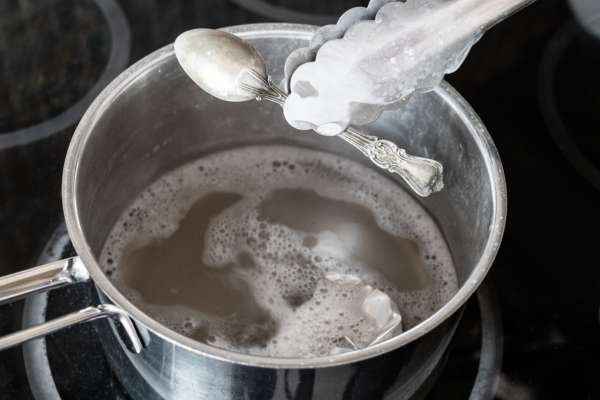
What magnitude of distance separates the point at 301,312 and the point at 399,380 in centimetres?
15

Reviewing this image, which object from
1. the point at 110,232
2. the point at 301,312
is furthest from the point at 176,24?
the point at 301,312

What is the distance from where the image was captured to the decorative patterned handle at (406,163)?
628 millimetres

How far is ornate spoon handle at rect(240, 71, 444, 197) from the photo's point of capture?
2.06 ft

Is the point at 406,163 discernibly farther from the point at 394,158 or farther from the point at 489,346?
the point at 489,346

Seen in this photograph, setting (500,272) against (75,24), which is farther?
(75,24)

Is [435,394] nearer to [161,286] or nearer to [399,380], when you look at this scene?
[399,380]

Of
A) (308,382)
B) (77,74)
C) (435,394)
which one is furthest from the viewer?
(77,74)

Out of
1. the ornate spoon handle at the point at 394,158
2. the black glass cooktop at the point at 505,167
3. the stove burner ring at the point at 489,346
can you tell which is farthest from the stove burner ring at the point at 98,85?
the stove burner ring at the point at 489,346

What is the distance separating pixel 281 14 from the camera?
2.76 feet

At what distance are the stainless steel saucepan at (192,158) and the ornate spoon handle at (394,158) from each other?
41 millimetres

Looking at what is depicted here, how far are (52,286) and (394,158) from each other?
0.90ft

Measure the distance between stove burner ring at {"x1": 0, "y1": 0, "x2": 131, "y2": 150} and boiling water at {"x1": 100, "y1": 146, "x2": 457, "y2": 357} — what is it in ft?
0.34

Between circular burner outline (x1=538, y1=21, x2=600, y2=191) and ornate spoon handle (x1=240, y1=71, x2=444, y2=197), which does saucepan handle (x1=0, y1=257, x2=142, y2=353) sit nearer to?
ornate spoon handle (x1=240, y1=71, x2=444, y2=197)

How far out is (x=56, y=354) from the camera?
651 millimetres
